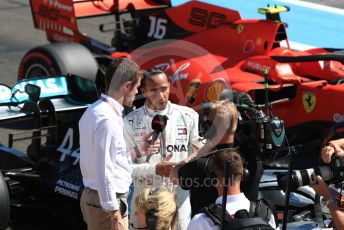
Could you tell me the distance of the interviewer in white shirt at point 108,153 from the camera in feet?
15.2

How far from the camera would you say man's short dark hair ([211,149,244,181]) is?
4090 millimetres

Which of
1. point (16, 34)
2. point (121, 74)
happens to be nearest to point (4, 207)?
point (121, 74)

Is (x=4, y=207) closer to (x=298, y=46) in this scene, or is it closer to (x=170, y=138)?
(x=170, y=138)

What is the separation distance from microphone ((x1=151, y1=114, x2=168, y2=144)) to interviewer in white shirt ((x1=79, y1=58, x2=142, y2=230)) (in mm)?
436

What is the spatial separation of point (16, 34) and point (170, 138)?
8.13 meters

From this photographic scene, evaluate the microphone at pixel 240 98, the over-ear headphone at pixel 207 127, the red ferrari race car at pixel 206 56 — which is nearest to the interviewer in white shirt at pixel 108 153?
the over-ear headphone at pixel 207 127

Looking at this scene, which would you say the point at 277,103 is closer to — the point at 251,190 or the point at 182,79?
the point at 182,79

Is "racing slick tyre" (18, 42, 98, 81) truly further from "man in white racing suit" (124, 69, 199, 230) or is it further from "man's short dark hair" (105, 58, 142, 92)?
"man's short dark hair" (105, 58, 142, 92)

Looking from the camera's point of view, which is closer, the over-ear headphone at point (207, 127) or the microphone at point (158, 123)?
the over-ear headphone at point (207, 127)

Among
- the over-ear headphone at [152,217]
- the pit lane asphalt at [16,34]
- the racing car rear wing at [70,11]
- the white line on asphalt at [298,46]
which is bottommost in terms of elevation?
the white line on asphalt at [298,46]

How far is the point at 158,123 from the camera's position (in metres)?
5.22

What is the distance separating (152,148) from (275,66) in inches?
123

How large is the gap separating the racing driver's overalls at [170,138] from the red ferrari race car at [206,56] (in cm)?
149

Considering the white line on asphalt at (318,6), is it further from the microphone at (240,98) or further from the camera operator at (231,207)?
the camera operator at (231,207)
